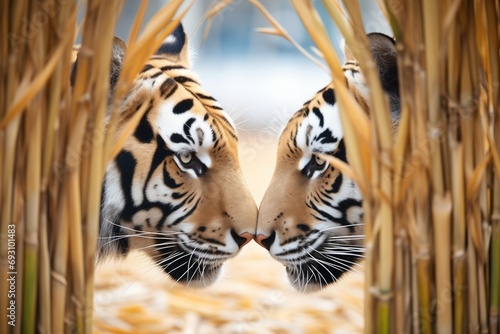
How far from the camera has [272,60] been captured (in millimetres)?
890

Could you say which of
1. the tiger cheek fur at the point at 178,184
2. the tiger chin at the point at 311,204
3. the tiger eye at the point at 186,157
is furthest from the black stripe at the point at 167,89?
the tiger chin at the point at 311,204

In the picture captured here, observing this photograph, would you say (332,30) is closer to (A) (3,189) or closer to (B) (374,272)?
(B) (374,272)

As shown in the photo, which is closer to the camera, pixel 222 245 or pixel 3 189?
pixel 3 189

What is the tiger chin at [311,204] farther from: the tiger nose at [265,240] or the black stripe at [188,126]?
the black stripe at [188,126]

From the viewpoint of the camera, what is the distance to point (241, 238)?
2.94 ft

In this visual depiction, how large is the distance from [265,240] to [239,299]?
111mm

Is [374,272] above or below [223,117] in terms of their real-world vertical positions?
below

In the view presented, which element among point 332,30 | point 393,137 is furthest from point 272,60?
point 393,137

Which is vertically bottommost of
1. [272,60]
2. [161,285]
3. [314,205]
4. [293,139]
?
[161,285]

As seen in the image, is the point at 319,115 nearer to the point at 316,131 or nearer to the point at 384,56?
the point at 316,131

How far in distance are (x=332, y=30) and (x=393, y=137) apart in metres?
0.20

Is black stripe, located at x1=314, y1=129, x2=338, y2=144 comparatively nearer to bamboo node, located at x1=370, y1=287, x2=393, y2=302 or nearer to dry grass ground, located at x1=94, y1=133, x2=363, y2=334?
dry grass ground, located at x1=94, y1=133, x2=363, y2=334

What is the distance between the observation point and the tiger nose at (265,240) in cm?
89

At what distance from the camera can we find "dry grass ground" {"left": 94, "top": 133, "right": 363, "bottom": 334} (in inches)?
35.3
